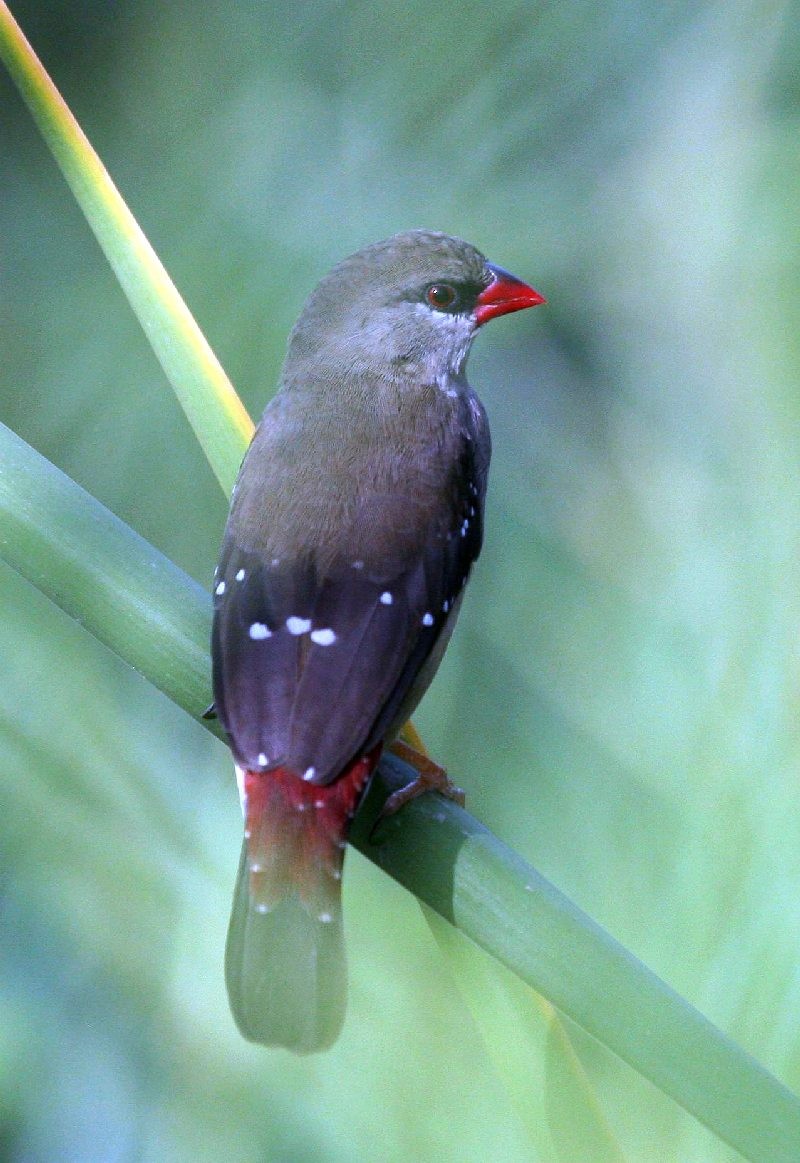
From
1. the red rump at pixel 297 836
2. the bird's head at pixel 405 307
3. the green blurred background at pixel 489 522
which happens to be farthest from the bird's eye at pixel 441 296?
the red rump at pixel 297 836

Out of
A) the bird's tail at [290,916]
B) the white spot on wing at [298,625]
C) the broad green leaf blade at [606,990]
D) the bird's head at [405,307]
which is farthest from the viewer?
the bird's head at [405,307]

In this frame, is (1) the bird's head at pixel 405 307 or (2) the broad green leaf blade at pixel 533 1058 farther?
(1) the bird's head at pixel 405 307

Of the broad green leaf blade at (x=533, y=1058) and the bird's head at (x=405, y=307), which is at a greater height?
the bird's head at (x=405, y=307)

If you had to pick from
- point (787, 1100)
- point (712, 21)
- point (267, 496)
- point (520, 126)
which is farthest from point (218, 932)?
point (712, 21)

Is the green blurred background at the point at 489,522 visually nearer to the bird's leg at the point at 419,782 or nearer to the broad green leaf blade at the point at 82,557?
the bird's leg at the point at 419,782

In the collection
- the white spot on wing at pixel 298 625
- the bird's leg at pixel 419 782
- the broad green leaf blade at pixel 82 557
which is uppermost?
the broad green leaf blade at pixel 82 557

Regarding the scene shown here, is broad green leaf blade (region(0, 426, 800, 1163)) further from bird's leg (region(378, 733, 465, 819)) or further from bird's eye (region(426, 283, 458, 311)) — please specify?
bird's eye (region(426, 283, 458, 311))

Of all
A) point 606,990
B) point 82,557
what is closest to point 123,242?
point 82,557

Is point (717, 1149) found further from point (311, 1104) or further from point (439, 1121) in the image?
point (311, 1104)

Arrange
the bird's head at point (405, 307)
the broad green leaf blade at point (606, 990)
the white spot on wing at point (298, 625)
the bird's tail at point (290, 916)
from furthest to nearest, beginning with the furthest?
the bird's head at point (405, 307) < the white spot on wing at point (298, 625) < the bird's tail at point (290, 916) < the broad green leaf blade at point (606, 990)
